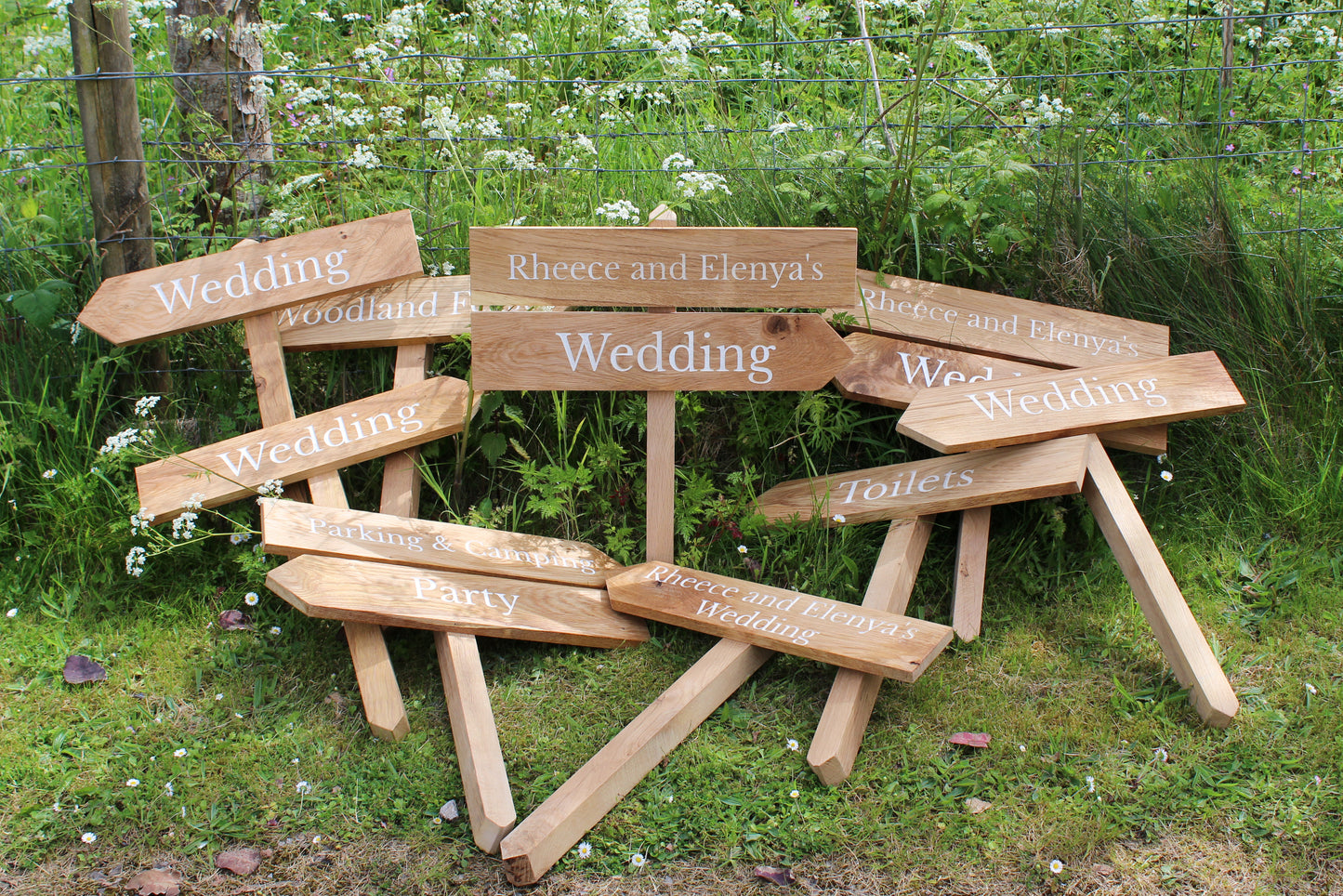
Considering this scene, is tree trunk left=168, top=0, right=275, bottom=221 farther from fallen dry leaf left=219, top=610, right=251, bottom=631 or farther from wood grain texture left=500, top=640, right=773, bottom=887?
wood grain texture left=500, top=640, right=773, bottom=887

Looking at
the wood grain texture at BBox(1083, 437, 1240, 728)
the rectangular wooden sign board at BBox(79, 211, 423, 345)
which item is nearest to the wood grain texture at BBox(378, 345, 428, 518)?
the rectangular wooden sign board at BBox(79, 211, 423, 345)

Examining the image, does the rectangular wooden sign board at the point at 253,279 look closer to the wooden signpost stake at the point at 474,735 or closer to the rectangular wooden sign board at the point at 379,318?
the rectangular wooden sign board at the point at 379,318

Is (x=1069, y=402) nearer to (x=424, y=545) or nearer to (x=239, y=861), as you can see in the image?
(x=424, y=545)

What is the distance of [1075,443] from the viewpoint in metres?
2.80

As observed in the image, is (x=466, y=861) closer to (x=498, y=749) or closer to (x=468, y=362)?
(x=498, y=749)

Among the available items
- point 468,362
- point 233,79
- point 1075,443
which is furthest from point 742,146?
point 233,79

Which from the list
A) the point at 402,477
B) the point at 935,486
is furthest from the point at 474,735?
the point at 935,486

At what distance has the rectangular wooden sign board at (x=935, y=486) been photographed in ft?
9.12

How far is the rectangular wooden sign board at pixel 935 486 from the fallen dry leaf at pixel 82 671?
2085 mm

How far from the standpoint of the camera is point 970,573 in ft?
9.46

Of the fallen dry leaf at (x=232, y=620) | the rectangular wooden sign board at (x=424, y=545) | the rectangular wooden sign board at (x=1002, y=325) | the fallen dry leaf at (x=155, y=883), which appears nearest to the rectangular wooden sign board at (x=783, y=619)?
the rectangular wooden sign board at (x=424, y=545)

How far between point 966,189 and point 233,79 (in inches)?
117

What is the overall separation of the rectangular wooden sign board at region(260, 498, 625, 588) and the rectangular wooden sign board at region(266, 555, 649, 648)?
0.04 metres

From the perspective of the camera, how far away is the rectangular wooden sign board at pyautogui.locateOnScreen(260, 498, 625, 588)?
9.06 feet
